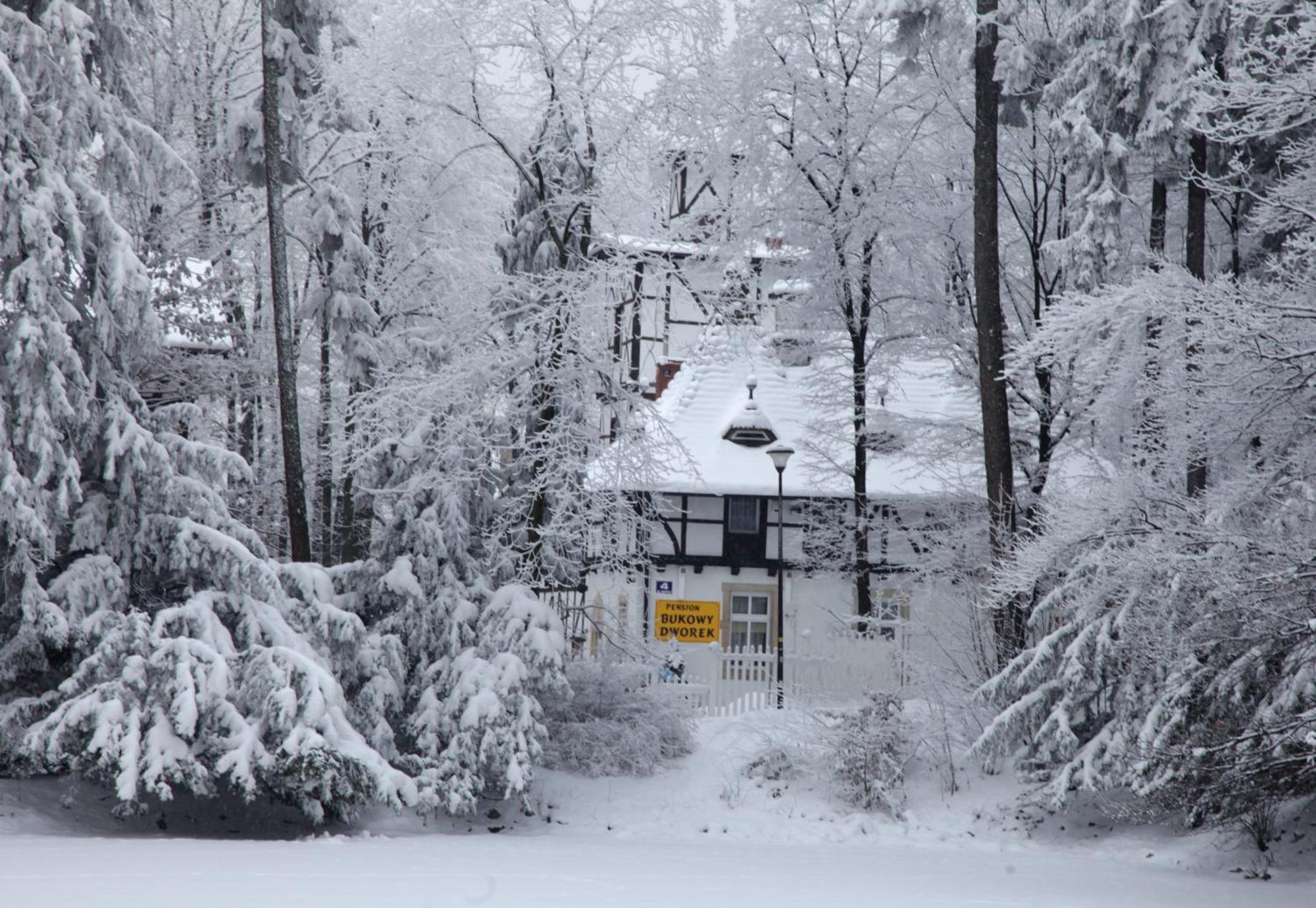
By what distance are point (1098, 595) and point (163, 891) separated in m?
8.60

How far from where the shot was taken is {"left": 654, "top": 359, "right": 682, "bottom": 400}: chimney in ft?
109

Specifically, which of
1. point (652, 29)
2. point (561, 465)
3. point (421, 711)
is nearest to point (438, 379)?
point (561, 465)


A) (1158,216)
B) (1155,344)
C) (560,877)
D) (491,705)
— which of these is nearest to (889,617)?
(1158,216)

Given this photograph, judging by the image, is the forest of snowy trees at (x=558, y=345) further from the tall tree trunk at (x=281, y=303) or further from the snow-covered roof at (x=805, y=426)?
the snow-covered roof at (x=805, y=426)

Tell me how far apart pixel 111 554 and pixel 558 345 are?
5383 mm

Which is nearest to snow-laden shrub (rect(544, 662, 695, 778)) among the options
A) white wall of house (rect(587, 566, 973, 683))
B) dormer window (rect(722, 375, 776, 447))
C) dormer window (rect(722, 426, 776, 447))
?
white wall of house (rect(587, 566, 973, 683))

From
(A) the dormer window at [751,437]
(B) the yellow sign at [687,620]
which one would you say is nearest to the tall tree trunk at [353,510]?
(B) the yellow sign at [687,620]

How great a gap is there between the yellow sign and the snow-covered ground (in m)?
11.6

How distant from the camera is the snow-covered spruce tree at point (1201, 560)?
31.5 feet

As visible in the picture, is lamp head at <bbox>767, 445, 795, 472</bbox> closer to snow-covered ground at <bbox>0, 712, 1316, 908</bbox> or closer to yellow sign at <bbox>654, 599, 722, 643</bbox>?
→ snow-covered ground at <bbox>0, 712, 1316, 908</bbox>

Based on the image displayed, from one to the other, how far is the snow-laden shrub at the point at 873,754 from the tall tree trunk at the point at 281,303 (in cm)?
648

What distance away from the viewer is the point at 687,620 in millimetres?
27094

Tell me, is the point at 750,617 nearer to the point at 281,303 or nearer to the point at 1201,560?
the point at 281,303

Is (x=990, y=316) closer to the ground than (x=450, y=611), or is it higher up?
higher up
